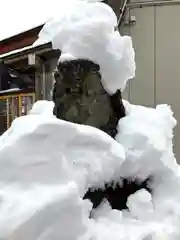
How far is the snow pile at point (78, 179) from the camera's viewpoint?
2.93 feet

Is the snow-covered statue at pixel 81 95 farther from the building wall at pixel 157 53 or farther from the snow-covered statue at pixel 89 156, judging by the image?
the building wall at pixel 157 53

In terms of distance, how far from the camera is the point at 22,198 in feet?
2.95

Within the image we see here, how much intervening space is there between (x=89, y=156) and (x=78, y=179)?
7 cm

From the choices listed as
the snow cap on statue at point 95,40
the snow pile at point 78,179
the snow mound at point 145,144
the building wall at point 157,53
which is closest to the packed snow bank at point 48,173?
the snow pile at point 78,179

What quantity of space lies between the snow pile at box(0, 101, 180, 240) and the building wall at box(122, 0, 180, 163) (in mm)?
2066

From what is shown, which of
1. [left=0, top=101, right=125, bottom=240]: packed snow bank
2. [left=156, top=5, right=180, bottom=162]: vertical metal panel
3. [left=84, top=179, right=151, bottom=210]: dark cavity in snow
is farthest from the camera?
[left=156, top=5, right=180, bottom=162]: vertical metal panel

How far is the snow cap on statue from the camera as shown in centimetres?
118

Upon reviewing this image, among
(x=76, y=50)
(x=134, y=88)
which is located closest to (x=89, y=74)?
(x=76, y=50)

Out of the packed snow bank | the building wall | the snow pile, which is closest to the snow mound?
the snow pile

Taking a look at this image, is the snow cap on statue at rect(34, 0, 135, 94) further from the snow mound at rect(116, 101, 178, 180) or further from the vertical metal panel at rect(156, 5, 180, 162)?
the vertical metal panel at rect(156, 5, 180, 162)

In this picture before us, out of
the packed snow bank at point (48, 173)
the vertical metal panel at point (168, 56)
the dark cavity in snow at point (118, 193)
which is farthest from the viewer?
the vertical metal panel at point (168, 56)

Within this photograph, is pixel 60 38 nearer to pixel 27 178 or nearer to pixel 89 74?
pixel 89 74

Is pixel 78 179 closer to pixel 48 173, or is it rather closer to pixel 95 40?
pixel 48 173

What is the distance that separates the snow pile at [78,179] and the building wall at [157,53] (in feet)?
6.78
